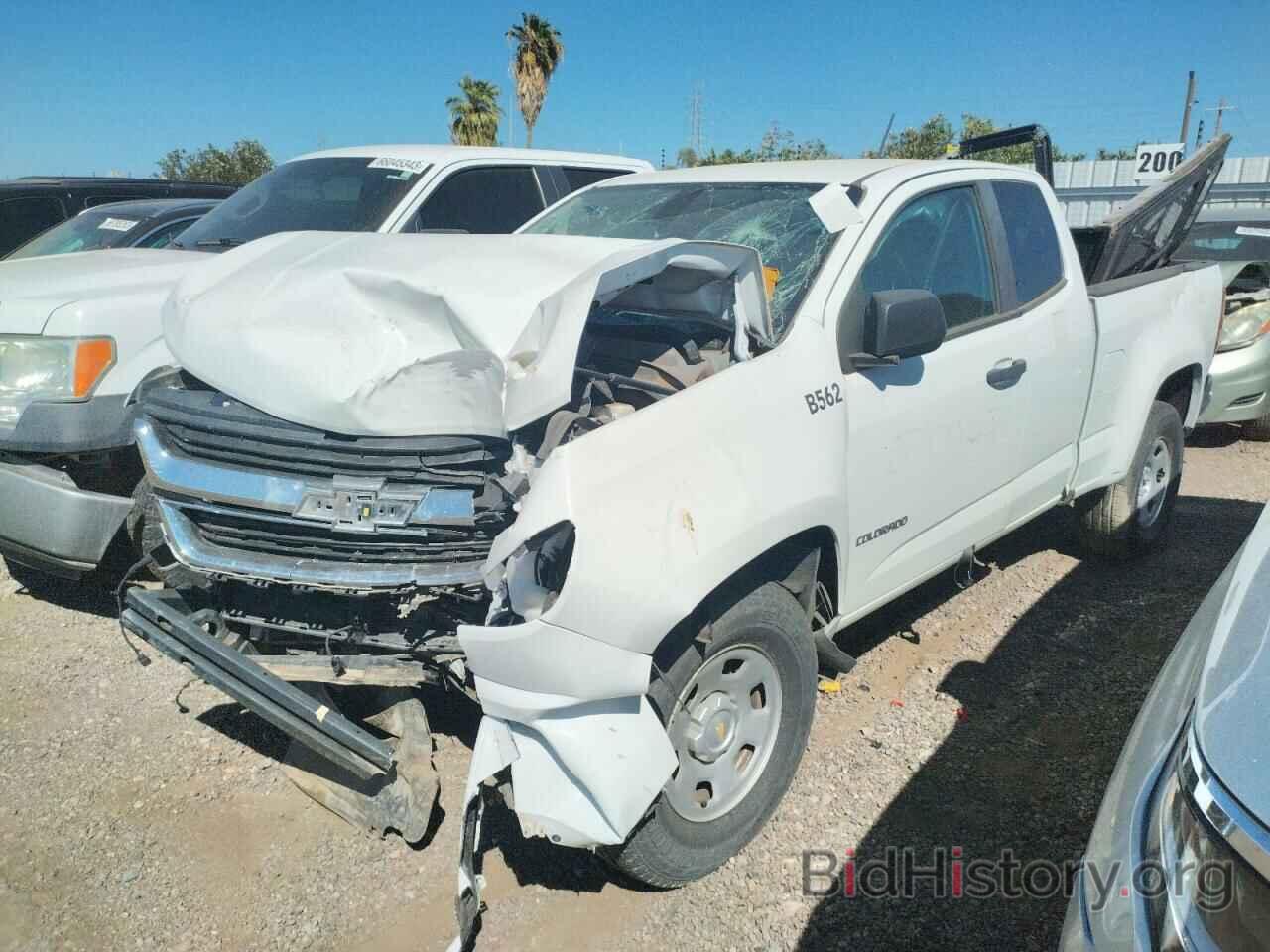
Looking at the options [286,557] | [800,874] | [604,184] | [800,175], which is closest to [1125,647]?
[800,874]

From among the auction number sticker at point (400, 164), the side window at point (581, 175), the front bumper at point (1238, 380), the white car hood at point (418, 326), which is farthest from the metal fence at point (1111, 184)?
the white car hood at point (418, 326)

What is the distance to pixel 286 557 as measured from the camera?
2.68 meters

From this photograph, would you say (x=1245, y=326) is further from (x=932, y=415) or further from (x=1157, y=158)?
(x=1157, y=158)

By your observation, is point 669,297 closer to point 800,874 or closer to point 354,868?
point 800,874

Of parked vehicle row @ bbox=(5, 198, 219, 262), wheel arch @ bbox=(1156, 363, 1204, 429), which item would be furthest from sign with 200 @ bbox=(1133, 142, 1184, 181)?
parked vehicle row @ bbox=(5, 198, 219, 262)

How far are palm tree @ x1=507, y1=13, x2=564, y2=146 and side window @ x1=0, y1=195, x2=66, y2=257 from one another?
2166 cm

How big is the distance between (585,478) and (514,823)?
145 cm

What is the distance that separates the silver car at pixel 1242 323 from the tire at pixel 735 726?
18.0ft

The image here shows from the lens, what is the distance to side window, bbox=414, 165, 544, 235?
547 centimetres

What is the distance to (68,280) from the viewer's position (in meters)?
4.23

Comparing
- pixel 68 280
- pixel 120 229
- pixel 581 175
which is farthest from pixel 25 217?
pixel 581 175

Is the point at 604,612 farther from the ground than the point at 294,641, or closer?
farther from the ground

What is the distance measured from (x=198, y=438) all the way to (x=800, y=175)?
7.78 ft

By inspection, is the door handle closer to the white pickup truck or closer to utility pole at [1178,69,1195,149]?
the white pickup truck
